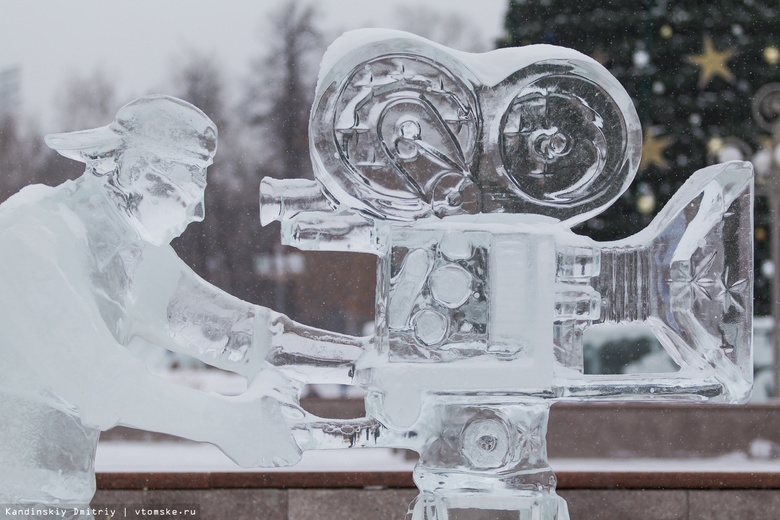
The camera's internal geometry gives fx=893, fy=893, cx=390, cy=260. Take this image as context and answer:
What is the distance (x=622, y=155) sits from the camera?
148cm

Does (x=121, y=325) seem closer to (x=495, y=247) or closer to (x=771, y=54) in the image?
(x=495, y=247)

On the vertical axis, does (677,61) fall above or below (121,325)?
above

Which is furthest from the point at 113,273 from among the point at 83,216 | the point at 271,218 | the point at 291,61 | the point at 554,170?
the point at 291,61

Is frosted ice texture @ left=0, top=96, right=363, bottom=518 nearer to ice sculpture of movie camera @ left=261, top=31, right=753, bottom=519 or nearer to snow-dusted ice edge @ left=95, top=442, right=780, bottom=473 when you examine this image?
ice sculpture of movie camera @ left=261, top=31, right=753, bottom=519

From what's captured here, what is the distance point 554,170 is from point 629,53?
245 inches

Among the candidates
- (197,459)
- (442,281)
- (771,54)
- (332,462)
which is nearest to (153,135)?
(442,281)

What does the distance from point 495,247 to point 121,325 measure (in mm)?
689

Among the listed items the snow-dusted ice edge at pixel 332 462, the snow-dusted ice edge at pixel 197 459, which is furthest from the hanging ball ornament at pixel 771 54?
the snow-dusted ice edge at pixel 197 459

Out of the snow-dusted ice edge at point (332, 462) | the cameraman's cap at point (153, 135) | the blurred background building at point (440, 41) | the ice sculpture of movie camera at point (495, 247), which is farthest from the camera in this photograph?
the blurred background building at point (440, 41)

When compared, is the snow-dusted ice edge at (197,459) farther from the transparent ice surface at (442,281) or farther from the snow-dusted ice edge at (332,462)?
the transparent ice surface at (442,281)

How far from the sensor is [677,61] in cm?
738

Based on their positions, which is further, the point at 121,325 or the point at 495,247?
the point at 121,325

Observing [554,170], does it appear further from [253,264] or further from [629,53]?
[253,264]

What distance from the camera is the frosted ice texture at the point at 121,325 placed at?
145 centimetres
